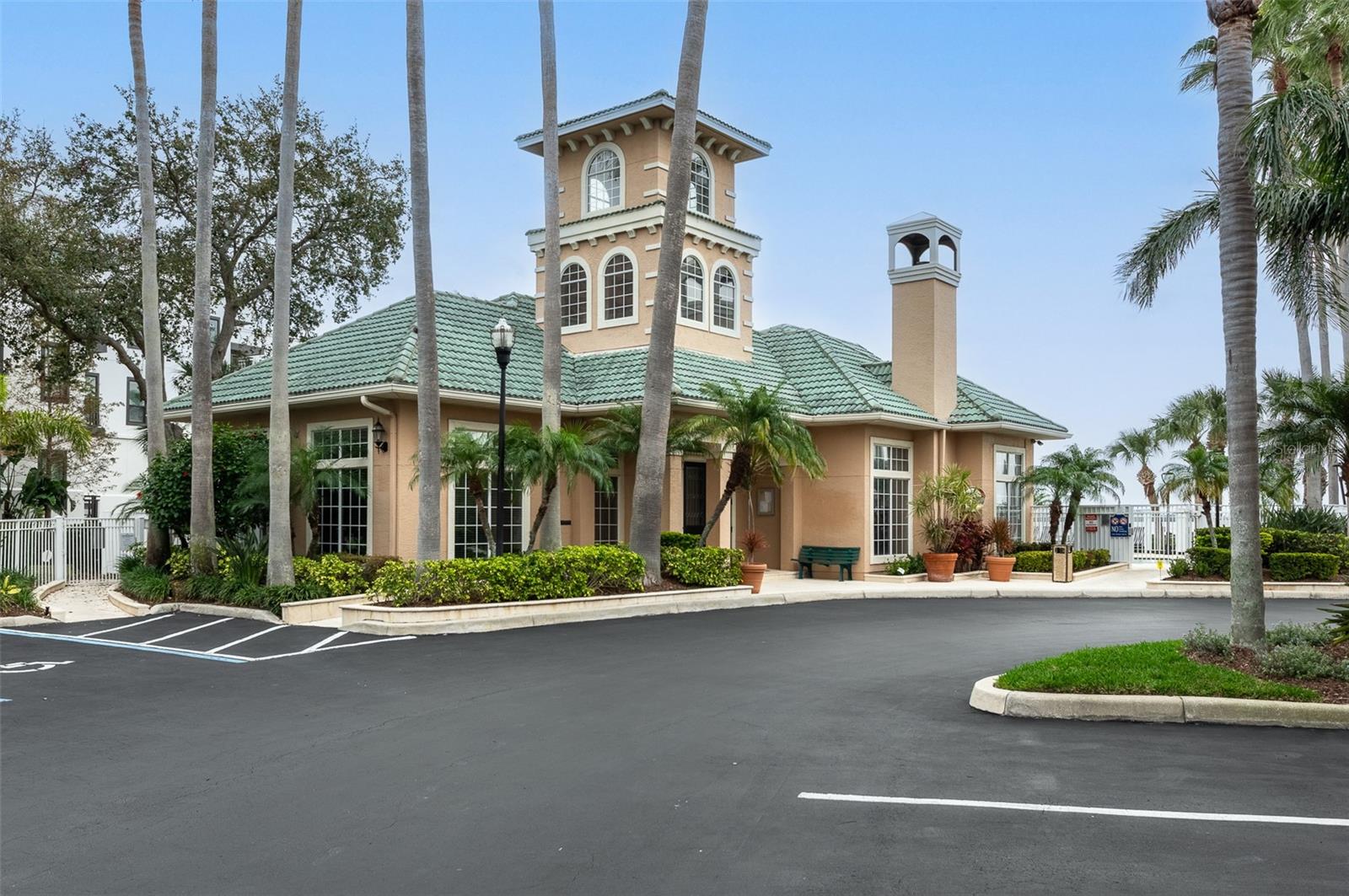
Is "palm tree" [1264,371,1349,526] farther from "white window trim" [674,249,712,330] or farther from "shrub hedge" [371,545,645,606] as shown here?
"shrub hedge" [371,545,645,606]

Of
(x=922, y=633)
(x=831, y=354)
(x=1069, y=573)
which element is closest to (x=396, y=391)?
(x=922, y=633)

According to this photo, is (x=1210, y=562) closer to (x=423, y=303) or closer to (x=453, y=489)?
(x=453, y=489)

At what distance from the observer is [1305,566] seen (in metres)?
20.1

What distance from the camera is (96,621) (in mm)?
15438

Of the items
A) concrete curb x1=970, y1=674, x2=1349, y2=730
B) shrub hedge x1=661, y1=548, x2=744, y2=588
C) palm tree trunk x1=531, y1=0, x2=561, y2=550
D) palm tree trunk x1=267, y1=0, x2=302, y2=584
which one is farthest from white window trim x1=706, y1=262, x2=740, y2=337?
concrete curb x1=970, y1=674, x2=1349, y2=730

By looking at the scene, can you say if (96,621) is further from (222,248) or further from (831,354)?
(831,354)

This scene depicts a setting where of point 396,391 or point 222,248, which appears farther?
point 222,248

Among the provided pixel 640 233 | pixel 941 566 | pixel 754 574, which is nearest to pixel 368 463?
pixel 754 574

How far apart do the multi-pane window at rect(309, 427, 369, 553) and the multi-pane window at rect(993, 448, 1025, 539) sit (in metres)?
15.5

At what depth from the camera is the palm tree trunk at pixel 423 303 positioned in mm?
14953

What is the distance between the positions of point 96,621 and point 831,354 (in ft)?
55.4

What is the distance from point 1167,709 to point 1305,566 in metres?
15.1

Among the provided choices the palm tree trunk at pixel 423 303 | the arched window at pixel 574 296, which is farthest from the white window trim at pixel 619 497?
the palm tree trunk at pixel 423 303

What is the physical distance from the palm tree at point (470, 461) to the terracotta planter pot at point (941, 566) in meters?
10.3
